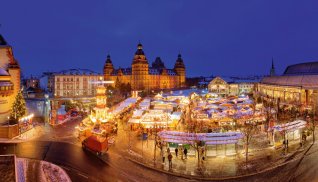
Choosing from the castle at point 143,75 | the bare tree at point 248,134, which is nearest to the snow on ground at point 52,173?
the bare tree at point 248,134

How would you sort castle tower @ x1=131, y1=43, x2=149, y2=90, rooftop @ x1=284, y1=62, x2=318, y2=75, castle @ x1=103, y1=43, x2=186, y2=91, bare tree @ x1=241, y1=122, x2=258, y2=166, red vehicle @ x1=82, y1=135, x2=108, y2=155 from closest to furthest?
bare tree @ x1=241, y1=122, x2=258, y2=166, red vehicle @ x1=82, y1=135, x2=108, y2=155, rooftop @ x1=284, y1=62, x2=318, y2=75, castle tower @ x1=131, y1=43, x2=149, y2=90, castle @ x1=103, y1=43, x2=186, y2=91

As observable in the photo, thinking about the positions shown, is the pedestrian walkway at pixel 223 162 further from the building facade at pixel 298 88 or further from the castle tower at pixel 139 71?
the castle tower at pixel 139 71

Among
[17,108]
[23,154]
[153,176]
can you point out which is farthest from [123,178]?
[17,108]

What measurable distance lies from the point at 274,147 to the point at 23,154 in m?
19.0

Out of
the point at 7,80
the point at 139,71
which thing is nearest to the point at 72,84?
the point at 139,71

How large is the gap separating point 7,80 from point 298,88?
42.0 metres

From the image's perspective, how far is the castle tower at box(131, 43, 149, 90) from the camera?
90062 mm

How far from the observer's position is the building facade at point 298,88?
40312 millimetres

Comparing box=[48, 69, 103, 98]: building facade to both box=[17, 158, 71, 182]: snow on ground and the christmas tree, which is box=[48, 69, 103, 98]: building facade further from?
box=[17, 158, 71, 182]: snow on ground

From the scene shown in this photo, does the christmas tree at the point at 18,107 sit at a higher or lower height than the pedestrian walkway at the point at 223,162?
higher

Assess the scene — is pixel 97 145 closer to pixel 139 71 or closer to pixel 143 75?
pixel 139 71

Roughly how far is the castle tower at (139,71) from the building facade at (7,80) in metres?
55.6

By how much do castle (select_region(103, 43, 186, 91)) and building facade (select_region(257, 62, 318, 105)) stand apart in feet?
146

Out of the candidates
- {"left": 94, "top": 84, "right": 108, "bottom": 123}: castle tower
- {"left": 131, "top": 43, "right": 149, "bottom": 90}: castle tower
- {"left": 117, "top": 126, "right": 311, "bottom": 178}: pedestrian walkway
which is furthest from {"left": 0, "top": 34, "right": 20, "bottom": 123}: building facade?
{"left": 131, "top": 43, "right": 149, "bottom": 90}: castle tower
